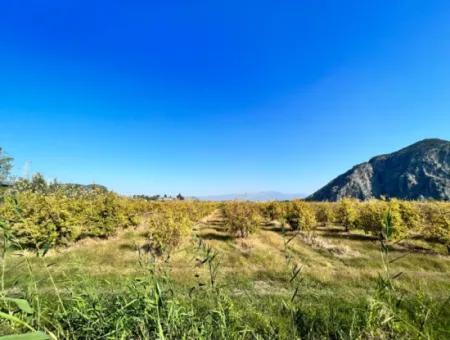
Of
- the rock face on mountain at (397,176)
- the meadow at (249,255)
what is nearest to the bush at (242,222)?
the meadow at (249,255)

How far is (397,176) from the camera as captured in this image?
151000 millimetres

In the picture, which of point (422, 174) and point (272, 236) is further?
point (422, 174)

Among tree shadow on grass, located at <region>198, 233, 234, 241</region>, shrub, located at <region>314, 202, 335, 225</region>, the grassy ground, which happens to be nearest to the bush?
tree shadow on grass, located at <region>198, 233, 234, 241</region>

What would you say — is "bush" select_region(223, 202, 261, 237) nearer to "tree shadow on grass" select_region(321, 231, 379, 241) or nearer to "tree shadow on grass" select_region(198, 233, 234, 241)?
"tree shadow on grass" select_region(198, 233, 234, 241)

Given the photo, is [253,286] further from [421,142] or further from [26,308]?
[421,142]

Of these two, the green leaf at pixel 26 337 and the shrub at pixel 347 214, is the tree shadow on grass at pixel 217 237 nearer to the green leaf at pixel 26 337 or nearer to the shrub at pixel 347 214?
the shrub at pixel 347 214

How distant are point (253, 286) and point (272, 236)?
9.14m

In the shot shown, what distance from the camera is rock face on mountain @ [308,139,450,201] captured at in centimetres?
13150

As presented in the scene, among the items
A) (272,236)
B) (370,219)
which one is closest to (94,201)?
(272,236)

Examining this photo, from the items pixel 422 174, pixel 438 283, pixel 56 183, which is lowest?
pixel 438 283

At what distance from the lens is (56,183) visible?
32.9 metres

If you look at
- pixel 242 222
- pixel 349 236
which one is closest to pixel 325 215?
pixel 349 236

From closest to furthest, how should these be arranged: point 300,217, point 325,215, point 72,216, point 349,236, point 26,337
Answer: point 26,337 → point 72,216 → point 349,236 → point 300,217 → point 325,215

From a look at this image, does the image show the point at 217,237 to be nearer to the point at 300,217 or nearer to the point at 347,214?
the point at 300,217
